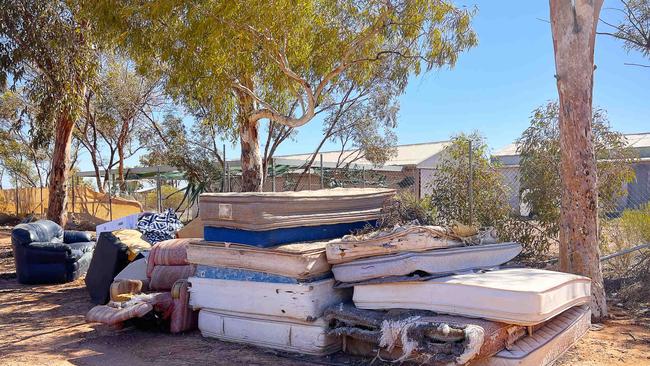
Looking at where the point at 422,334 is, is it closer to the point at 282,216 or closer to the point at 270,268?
the point at 270,268

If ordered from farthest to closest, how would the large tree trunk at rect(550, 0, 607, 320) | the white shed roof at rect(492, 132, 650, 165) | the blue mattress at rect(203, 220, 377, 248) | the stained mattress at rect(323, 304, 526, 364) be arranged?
the white shed roof at rect(492, 132, 650, 165) < the large tree trunk at rect(550, 0, 607, 320) < the blue mattress at rect(203, 220, 377, 248) < the stained mattress at rect(323, 304, 526, 364)

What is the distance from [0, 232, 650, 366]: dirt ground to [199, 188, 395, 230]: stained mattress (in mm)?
1227

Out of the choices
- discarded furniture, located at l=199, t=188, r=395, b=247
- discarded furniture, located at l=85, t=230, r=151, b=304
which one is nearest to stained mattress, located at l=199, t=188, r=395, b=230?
discarded furniture, located at l=199, t=188, r=395, b=247

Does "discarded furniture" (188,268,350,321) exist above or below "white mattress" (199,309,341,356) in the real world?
above

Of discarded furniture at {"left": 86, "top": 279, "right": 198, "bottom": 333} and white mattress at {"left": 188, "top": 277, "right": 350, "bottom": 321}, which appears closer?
white mattress at {"left": 188, "top": 277, "right": 350, "bottom": 321}

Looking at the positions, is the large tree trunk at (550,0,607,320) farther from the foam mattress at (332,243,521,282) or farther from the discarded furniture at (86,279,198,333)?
the discarded furniture at (86,279,198,333)

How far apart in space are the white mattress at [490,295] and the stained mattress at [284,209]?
39.7 inches

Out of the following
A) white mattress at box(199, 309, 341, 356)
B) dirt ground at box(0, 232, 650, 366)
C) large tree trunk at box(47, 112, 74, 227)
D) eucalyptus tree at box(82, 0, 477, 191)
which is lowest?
dirt ground at box(0, 232, 650, 366)

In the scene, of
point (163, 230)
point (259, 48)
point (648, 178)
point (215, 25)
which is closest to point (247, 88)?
point (259, 48)

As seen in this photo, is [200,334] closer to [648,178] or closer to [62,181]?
[62,181]

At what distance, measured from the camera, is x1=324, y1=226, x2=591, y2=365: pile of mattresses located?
14.2ft

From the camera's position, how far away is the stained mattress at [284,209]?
18.1 ft

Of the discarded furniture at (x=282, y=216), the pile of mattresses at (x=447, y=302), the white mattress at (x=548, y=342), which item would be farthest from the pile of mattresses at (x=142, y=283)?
the white mattress at (x=548, y=342)

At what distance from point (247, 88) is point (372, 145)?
29.0 feet
